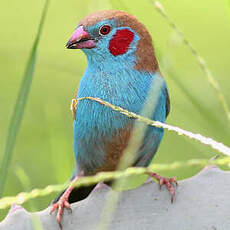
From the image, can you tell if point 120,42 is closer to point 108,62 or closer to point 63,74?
point 108,62

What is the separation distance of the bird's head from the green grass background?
0.50m

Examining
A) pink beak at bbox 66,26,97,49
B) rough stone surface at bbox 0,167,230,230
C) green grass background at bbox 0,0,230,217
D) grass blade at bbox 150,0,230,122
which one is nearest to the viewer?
grass blade at bbox 150,0,230,122

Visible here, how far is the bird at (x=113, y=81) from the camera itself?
6.38 ft

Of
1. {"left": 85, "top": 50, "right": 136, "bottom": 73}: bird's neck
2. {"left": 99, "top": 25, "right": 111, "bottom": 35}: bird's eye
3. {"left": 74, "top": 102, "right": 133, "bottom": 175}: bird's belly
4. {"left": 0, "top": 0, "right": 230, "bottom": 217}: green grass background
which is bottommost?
{"left": 0, "top": 0, "right": 230, "bottom": 217}: green grass background

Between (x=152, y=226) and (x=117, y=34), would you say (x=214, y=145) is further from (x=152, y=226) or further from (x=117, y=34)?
(x=117, y=34)

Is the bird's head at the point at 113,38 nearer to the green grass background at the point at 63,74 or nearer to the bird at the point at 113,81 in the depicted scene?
the bird at the point at 113,81

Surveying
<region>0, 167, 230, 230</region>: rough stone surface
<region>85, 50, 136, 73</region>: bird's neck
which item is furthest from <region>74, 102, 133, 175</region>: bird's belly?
<region>0, 167, 230, 230</region>: rough stone surface

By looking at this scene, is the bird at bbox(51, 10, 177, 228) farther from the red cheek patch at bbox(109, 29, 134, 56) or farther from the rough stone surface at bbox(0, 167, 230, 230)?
the rough stone surface at bbox(0, 167, 230, 230)

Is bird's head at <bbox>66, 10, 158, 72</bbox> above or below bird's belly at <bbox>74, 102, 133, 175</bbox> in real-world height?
above

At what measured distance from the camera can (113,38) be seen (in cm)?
200

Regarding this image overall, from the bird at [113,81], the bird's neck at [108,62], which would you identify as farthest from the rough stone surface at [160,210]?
the bird's neck at [108,62]

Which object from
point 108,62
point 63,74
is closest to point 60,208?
point 108,62

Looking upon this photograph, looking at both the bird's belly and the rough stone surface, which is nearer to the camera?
the rough stone surface

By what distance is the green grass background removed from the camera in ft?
11.3
